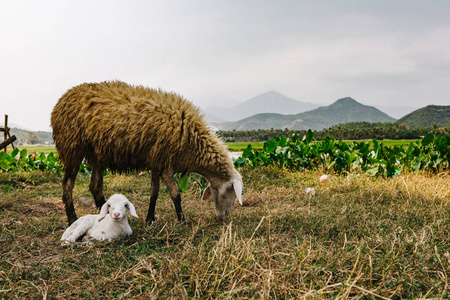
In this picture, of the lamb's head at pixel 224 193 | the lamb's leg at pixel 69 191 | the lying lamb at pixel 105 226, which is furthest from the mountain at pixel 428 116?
the lying lamb at pixel 105 226

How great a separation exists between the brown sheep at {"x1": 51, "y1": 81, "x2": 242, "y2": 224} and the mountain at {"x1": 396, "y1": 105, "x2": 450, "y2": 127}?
54.7 meters

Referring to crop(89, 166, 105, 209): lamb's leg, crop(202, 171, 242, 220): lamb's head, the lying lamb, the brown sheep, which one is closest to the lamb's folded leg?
the lying lamb

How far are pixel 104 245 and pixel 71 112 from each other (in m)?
2.28

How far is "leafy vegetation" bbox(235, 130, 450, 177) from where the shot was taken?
8461mm

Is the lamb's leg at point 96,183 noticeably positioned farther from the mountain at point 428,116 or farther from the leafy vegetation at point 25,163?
the mountain at point 428,116

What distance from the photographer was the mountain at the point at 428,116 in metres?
51.9

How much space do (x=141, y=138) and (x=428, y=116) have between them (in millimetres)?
62030

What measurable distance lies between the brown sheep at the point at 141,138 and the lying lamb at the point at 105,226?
2.55ft

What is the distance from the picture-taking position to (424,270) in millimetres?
2822

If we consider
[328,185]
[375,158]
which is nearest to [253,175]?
[328,185]

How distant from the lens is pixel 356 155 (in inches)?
350

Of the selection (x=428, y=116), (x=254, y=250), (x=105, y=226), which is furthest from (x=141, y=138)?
(x=428, y=116)

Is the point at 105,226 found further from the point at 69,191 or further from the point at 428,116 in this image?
→ the point at 428,116

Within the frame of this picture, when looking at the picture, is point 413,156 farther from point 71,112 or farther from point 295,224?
point 71,112
